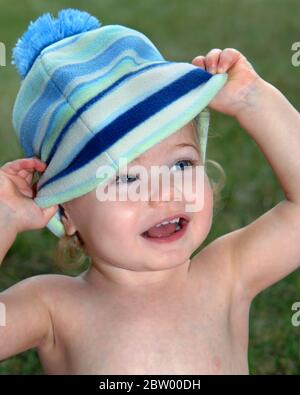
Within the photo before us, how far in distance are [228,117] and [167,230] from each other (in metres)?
2.26

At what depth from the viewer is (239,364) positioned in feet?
5.93

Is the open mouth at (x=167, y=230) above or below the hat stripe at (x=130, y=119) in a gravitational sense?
below

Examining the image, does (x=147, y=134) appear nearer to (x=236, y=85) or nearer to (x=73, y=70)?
(x=73, y=70)

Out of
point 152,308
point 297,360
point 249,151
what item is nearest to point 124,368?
point 152,308

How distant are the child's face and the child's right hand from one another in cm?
9

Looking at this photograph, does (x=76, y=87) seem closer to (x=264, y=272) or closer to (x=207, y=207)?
(x=207, y=207)

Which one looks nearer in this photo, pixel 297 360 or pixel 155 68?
pixel 155 68

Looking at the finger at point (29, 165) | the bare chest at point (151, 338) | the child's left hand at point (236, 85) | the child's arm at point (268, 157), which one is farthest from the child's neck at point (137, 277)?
the child's left hand at point (236, 85)

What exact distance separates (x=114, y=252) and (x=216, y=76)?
45 cm

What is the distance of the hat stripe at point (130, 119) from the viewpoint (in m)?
1.57

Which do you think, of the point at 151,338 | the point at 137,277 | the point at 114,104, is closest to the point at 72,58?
the point at 114,104

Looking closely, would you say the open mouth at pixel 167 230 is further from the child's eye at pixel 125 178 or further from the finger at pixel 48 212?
the finger at pixel 48 212

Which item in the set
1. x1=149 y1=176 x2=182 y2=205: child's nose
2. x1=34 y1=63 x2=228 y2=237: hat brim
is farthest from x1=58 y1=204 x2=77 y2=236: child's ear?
x1=149 y1=176 x2=182 y2=205: child's nose

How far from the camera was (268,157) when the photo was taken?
1833 millimetres
